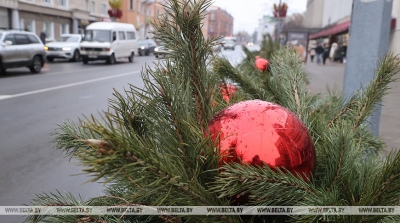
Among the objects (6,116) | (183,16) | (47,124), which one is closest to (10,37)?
(6,116)

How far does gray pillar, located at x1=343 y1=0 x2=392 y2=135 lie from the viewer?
2.78 m

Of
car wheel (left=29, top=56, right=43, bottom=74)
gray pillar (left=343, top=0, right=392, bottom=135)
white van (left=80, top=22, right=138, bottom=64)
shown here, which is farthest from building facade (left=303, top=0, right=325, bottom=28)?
white van (left=80, top=22, right=138, bottom=64)

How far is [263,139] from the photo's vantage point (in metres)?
0.89

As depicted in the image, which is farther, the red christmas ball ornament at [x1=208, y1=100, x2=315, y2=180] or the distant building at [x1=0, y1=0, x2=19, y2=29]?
the distant building at [x1=0, y1=0, x2=19, y2=29]

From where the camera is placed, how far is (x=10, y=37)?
1450cm

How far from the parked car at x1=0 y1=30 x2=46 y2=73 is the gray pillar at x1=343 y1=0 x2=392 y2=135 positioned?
1389 centimetres

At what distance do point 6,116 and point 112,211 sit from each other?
765 centimetres

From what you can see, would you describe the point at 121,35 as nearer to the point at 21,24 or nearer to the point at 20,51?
the point at 20,51

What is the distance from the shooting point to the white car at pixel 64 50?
71.8ft

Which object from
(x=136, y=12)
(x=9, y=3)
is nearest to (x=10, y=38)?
(x=9, y=3)

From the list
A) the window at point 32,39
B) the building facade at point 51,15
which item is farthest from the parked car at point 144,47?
the window at point 32,39

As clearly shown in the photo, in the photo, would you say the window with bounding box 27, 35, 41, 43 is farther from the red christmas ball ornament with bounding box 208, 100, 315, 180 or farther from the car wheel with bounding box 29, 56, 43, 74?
the red christmas ball ornament with bounding box 208, 100, 315, 180

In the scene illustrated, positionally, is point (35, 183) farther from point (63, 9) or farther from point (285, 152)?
point (63, 9)

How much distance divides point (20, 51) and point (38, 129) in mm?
9574
